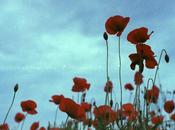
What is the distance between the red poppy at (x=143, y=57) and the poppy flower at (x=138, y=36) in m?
0.11

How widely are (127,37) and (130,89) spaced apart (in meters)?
3.55

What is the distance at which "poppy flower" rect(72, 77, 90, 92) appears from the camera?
4742mm

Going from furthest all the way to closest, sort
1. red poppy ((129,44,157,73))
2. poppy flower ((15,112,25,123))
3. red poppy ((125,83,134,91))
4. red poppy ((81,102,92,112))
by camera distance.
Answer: red poppy ((125,83,134,91))
poppy flower ((15,112,25,123))
red poppy ((81,102,92,112))
red poppy ((129,44,157,73))

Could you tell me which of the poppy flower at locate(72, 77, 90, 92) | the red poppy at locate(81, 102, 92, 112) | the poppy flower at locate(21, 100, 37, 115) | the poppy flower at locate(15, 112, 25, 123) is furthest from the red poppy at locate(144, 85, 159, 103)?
the poppy flower at locate(15, 112, 25, 123)

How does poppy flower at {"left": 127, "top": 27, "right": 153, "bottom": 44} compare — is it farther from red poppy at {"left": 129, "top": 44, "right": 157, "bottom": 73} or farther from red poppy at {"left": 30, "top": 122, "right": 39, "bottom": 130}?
red poppy at {"left": 30, "top": 122, "right": 39, "bottom": 130}

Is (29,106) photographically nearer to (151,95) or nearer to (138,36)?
(151,95)

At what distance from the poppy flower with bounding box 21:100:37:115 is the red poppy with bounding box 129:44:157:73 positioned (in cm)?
232

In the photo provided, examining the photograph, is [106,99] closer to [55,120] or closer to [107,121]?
[107,121]

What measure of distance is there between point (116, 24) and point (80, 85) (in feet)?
5.35

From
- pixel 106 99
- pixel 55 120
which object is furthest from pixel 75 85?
pixel 106 99

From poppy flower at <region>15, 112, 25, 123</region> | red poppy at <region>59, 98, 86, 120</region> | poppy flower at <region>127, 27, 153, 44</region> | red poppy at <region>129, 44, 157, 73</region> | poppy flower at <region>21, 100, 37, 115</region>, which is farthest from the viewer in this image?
poppy flower at <region>15, 112, 25, 123</region>

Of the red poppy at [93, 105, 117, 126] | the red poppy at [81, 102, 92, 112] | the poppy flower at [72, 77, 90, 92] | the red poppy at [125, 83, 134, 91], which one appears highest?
the red poppy at [125, 83, 134, 91]

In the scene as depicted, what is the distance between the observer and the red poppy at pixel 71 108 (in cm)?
321

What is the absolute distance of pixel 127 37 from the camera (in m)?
3.12
